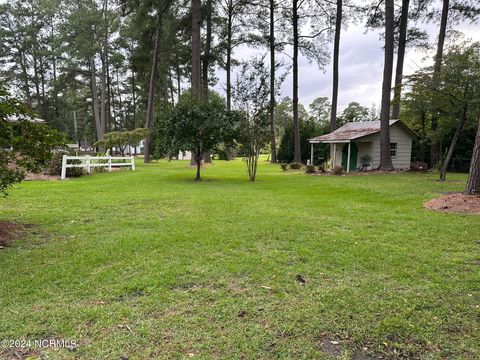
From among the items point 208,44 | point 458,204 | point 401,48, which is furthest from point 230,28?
point 458,204

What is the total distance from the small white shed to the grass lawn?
44.0 ft

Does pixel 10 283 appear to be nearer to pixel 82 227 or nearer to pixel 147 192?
pixel 82 227

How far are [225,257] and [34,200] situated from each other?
19.9 ft

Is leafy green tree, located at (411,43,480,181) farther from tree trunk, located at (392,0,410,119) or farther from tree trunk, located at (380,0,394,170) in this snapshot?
tree trunk, located at (392,0,410,119)

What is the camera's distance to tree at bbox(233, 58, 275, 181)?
13.4 meters

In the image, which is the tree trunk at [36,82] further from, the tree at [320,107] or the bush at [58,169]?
the tree at [320,107]

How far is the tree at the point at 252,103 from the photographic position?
13.4 metres

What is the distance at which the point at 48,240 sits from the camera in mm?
4469

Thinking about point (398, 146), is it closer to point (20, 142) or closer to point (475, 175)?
point (475, 175)

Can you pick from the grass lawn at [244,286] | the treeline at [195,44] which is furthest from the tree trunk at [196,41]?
the grass lawn at [244,286]

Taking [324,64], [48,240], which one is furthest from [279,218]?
[324,64]

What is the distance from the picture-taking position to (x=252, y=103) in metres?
13.4

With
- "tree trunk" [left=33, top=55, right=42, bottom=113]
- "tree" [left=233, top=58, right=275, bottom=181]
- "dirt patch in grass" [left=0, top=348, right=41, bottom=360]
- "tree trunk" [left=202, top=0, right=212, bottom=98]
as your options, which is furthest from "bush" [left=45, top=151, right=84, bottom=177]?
"tree trunk" [left=33, top=55, right=42, bottom=113]

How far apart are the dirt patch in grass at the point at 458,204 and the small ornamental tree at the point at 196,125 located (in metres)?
7.77
